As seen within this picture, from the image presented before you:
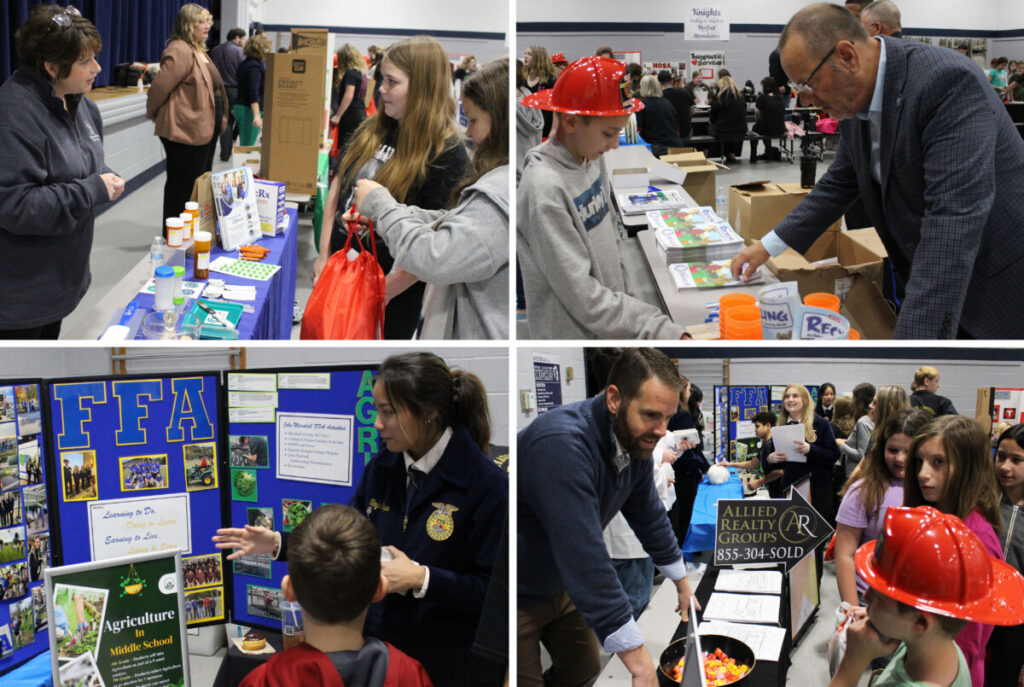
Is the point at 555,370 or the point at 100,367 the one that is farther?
the point at 100,367

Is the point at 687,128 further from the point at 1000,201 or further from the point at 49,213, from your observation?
the point at 49,213

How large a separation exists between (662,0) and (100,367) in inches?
113

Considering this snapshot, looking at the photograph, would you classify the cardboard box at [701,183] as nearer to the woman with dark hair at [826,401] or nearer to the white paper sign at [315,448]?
the woman with dark hair at [826,401]

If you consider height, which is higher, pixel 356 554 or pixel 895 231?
pixel 895 231

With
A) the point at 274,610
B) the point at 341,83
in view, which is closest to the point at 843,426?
the point at 274,610

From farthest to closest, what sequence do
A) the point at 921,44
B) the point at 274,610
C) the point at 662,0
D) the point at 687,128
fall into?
1. the point at 687,128
2. the point at 662,0
3. the point at 274,610
4. the point at 921,44

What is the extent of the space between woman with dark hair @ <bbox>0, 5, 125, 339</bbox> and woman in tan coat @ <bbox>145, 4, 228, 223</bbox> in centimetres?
202

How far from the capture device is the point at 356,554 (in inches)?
71.7

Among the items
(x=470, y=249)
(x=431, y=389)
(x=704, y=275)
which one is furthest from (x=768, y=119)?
(x=431, y=389)

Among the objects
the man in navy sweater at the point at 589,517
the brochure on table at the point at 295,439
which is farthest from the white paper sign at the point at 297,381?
the man in navy sweater at the point at 589,517

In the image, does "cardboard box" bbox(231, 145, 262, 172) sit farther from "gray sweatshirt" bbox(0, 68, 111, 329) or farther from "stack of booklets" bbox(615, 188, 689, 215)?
"stack of booklets" bbox(615, 188, 689, 215)

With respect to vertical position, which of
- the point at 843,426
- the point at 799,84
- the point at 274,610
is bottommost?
the point at 274,610

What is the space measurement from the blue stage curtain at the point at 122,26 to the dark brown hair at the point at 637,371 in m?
4.13

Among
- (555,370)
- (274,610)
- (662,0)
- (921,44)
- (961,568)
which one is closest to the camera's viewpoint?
(961,568)
